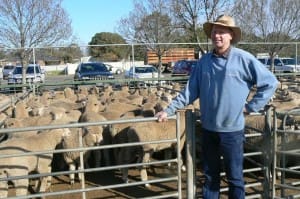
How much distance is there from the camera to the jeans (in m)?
4.16

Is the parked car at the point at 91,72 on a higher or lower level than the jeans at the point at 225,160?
higher

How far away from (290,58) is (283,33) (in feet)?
11.8

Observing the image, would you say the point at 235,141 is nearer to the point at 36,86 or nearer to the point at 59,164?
the point at 59,164

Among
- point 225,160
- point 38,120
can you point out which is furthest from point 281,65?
point 225,160

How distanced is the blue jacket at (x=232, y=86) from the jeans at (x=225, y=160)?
0.32 feet

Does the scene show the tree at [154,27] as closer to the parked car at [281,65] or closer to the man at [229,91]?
the parked car at [281,65]

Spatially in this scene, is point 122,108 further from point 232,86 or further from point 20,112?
point 232,86

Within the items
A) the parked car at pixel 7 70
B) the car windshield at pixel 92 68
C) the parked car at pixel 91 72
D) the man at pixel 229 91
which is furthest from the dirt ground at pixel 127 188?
the parked car at pixel 7 70

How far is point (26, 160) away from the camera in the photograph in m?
5.91

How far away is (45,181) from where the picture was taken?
666cm

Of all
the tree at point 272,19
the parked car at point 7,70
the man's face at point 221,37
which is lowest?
the parked car at point 7,70

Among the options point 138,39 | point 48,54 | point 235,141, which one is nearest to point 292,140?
point 235,141

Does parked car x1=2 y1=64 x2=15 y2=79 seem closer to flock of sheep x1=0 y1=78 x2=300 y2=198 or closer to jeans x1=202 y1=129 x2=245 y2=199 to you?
flock of sheep x1=0 y1=78 x2=300 y2=198

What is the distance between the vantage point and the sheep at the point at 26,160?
575cm
